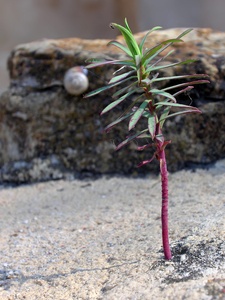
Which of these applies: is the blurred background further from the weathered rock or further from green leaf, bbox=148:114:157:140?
green leaf, bbox=148:114:157:140

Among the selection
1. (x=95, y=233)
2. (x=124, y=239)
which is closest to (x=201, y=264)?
(x=124, y=239)

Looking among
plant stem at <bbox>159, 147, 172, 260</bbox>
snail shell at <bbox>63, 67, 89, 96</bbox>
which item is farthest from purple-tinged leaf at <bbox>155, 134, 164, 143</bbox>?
snail shell at <bbox>63, 67, 89, 96</bbox>

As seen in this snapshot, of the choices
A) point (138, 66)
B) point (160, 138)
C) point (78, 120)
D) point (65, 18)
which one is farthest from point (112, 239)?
point (65, 18)

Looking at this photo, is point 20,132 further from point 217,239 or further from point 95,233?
point 217,239

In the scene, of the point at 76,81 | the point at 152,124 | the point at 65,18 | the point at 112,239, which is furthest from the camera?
the point at 65,18

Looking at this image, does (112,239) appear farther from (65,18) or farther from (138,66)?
(65,18)

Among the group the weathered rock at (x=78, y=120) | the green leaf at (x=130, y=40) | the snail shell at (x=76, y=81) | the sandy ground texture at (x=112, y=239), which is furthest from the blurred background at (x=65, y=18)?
the green leaf at (x=130, y=40)
